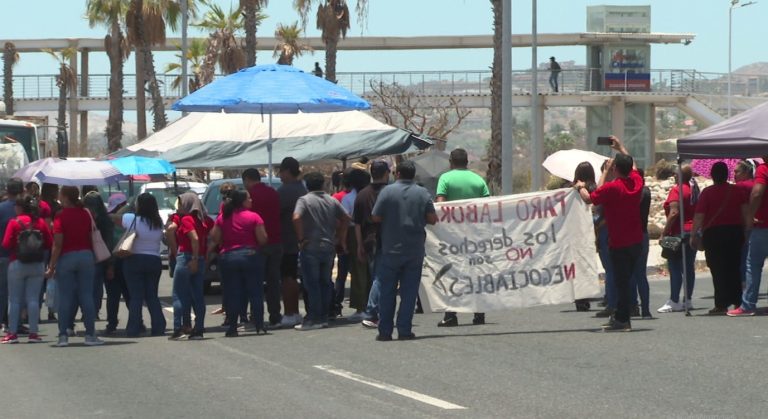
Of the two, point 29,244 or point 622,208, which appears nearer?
point 622,208

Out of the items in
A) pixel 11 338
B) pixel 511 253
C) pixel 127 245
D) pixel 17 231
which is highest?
pixel 17 231

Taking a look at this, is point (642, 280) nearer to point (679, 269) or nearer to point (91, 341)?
point (679, 269)

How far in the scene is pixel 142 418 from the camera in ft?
31.6

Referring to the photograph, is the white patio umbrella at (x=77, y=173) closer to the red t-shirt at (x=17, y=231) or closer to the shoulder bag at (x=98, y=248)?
the red t-shirt at (x=17, y=231)

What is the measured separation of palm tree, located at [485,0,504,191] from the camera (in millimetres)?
34031

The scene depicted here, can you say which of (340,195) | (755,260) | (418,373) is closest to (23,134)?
(340,195)

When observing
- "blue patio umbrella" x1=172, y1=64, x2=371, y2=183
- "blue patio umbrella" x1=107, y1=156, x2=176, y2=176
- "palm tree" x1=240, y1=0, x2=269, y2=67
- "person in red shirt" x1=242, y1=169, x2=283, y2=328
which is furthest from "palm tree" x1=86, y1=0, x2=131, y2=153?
"person in red shirt" x1=242, y1=169, x2=283, y2=328

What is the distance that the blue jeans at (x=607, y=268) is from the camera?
1527 cm

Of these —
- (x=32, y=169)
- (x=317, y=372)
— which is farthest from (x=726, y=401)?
(x=32, y=169)

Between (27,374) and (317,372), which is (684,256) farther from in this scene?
(27,374)

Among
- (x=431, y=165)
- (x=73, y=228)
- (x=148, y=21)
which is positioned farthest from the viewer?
(x=148, y=21)

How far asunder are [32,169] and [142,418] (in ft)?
36.2

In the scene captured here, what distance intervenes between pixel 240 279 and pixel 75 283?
5.77 ft

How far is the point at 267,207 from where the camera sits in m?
15.4
